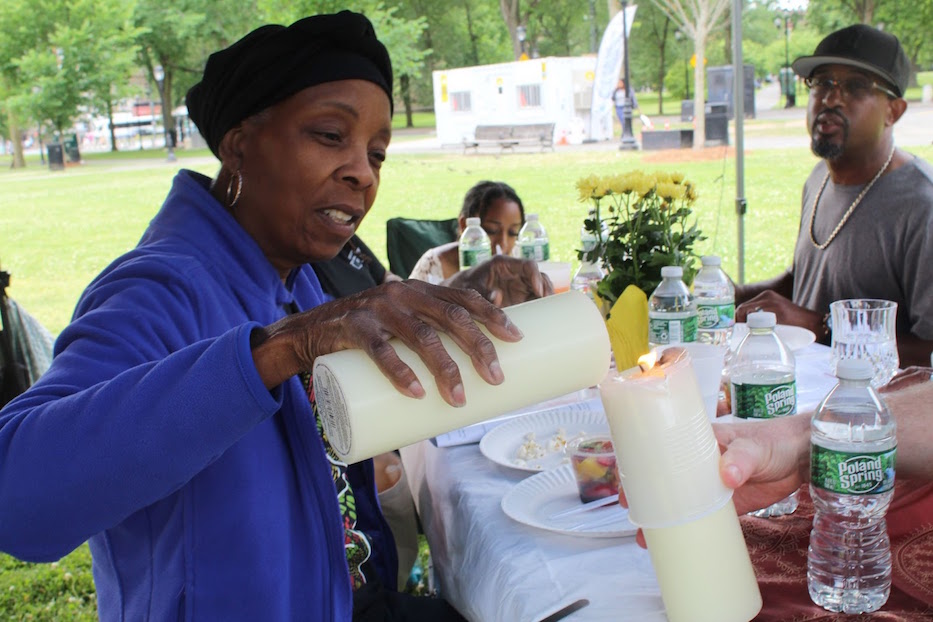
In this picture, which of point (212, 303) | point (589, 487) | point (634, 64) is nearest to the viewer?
point (212, 303)

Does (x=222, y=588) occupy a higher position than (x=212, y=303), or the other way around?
(x=212, y=303)

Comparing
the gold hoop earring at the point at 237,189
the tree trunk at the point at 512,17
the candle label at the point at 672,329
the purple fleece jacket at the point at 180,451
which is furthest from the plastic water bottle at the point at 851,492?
the tree trunk at the point at 512,17

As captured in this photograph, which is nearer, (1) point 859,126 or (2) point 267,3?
(1) point 859,126

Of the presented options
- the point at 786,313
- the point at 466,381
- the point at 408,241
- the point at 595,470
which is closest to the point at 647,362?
the point at 466,381

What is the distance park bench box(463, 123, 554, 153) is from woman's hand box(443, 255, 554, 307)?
67.8 ft

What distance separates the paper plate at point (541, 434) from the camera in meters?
1.94

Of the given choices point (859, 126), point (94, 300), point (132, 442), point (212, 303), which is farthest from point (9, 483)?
point (859, 126)

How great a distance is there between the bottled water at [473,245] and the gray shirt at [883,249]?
1.53m

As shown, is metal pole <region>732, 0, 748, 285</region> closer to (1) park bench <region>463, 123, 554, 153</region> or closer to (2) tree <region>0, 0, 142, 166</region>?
(1) park bench <region>463, 123, 554, 153</region>

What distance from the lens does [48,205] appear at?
61.2ft

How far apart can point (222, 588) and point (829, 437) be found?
39.8 inches

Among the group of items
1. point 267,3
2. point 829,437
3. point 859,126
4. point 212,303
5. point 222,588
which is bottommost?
point 222,588

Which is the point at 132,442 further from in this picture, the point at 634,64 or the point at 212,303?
the point at 634,64

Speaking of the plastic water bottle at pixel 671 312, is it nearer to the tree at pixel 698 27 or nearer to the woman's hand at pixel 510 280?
the woman's hand at pixel 510 280
